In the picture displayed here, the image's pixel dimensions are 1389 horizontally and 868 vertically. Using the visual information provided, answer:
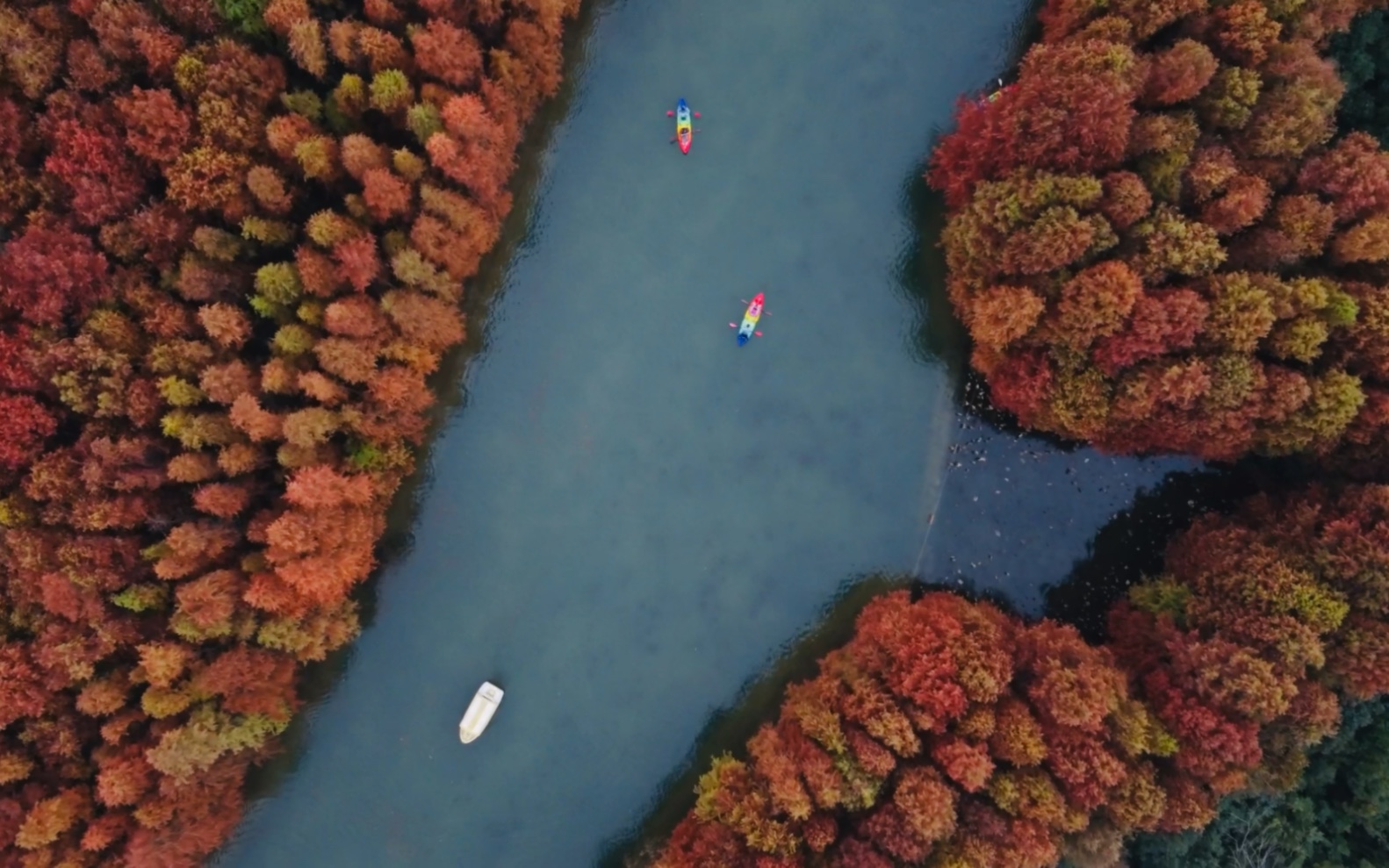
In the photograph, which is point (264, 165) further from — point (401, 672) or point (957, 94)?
point (957, 94)

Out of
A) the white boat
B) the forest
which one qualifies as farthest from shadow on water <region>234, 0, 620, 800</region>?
the forest

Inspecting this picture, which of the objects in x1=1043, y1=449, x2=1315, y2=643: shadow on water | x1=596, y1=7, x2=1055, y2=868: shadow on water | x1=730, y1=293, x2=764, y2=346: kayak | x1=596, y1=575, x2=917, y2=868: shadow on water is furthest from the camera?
x1=1043, y1=449, x2=1315, y2=643: shadow on water

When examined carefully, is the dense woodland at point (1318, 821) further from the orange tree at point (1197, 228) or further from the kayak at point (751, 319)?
the kayak at point (751, 319)

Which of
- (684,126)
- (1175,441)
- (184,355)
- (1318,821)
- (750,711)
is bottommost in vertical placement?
(750,711)

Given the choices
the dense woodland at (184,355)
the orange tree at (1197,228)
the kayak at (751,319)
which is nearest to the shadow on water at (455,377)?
the dense woodland at (184,355)

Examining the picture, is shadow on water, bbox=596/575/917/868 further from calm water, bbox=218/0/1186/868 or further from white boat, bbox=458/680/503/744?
white boat, bbox=458/680/503/744

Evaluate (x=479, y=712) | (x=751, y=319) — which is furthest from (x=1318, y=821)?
(x=479, y=712)

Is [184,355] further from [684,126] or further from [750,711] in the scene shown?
[750,711]
